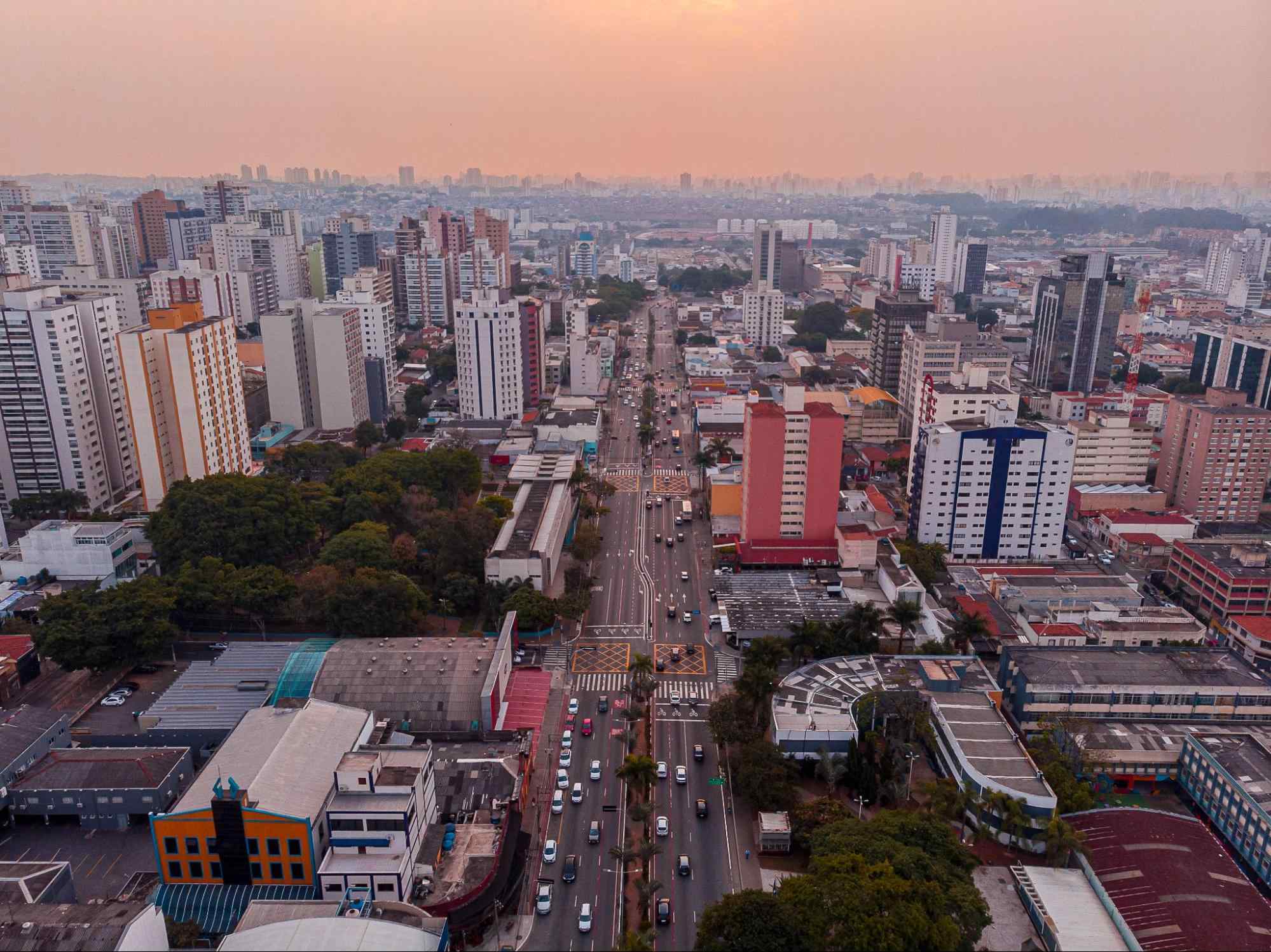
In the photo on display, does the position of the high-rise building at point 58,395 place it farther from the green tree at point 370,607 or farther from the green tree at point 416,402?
the green tree at point 370,607

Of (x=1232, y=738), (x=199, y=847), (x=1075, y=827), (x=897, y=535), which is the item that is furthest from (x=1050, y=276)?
(x=199, y=847)

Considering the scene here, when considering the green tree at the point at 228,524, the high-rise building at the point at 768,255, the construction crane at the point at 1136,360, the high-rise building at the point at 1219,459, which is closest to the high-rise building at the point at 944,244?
the high-rise building at the point at 768,255

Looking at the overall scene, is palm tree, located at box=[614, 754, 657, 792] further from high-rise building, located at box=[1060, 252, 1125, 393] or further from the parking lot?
high-rise building, located at box=[1060, 252, 1125, 393]

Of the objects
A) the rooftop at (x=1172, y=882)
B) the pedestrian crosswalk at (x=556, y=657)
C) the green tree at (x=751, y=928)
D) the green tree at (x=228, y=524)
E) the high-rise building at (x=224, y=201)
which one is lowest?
the pedestrian crosswalk at (x=556, y=657)

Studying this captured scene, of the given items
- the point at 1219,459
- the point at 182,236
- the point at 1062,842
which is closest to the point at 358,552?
the point at 1062,842

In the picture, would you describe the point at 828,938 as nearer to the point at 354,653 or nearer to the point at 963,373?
the point at 354,653

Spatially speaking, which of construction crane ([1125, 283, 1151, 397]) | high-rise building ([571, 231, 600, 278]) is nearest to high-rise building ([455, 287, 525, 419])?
construction crane ([1125, 283, 1151, 397])
